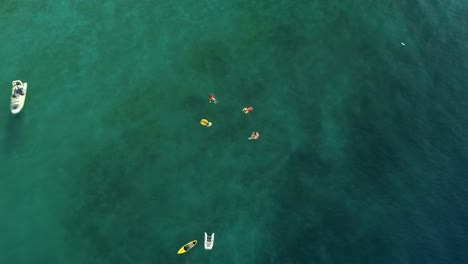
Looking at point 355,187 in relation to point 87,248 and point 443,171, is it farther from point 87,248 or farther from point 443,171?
point 87,248

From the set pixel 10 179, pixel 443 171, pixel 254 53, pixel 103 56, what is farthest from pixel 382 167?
pixel 10 179

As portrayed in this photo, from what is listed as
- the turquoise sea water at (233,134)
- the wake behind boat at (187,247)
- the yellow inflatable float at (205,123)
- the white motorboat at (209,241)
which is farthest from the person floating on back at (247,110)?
the wake behind boat at (187,247)

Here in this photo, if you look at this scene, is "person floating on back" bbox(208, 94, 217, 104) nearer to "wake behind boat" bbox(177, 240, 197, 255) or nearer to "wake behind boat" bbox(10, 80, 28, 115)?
"wake behind boat" bbox(177, 240, 197, 255)

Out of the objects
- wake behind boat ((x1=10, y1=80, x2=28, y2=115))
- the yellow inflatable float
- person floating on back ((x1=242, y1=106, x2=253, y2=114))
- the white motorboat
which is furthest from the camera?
person floating on back ((x1=242, y1=106, x2=253, y2=114))

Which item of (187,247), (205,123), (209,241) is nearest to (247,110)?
(205,123)

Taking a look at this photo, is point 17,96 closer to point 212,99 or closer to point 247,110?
point 212,99

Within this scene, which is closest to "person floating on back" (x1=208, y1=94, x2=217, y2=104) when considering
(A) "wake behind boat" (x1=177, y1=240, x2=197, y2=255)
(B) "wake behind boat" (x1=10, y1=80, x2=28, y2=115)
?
(A) "wake behind boat" (x1=177, y1=240, x2=197, y2=255)
